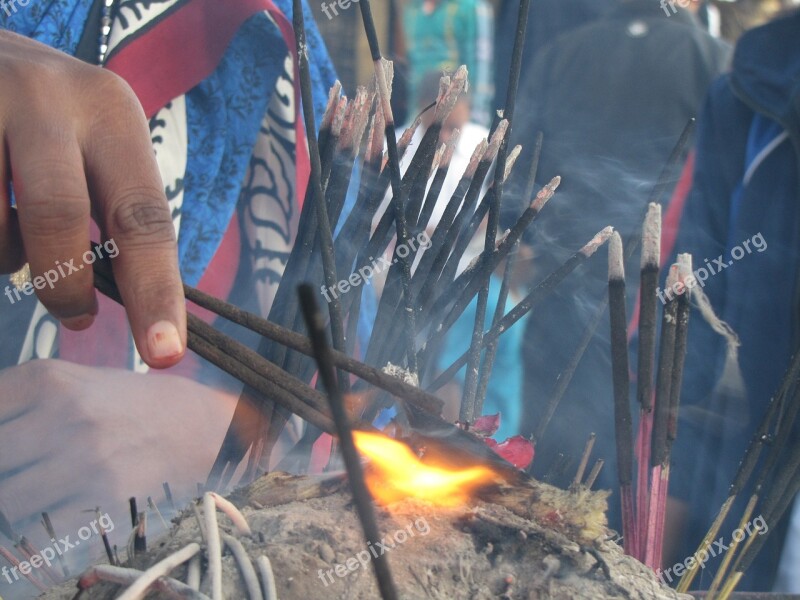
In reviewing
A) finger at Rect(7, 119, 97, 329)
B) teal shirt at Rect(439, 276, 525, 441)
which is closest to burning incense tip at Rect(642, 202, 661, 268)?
finger at Rect(7, 119, 97, 329)

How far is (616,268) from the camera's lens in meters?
1.04

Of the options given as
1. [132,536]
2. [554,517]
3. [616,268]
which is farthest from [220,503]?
[616,268]

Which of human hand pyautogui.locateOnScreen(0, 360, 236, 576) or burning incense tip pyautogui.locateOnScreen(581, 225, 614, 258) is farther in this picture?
human hand pyautogui.locateOnScreen(0, 360, 236, 576)

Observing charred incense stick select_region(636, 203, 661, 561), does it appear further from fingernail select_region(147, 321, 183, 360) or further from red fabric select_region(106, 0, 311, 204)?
red fabric select_region(106, 0, 311, 204)

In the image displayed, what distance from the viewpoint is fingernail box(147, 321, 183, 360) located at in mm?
870

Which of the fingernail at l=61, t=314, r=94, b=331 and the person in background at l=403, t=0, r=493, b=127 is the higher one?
the person in background at l=403, t=0, r=493, b=127

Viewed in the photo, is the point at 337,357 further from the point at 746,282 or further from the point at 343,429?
the point at 746,282

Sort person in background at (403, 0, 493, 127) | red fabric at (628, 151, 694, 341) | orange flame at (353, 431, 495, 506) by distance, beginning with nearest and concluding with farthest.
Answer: orange flame at (353, 431, 495, 506) < red fabric at (628, 151, 694, 341) < person in background at (403, 0, 493, 127)

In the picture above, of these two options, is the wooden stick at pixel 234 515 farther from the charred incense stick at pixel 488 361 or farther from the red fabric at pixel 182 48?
the red fabric at pixel 182 48

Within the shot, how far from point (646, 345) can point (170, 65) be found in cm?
151

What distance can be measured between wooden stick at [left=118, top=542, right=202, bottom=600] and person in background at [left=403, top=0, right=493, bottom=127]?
4293 mm

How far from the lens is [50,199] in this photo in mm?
876

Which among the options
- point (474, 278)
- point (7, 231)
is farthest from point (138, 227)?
point (474, 278)

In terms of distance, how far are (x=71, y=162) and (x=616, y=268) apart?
758mm
